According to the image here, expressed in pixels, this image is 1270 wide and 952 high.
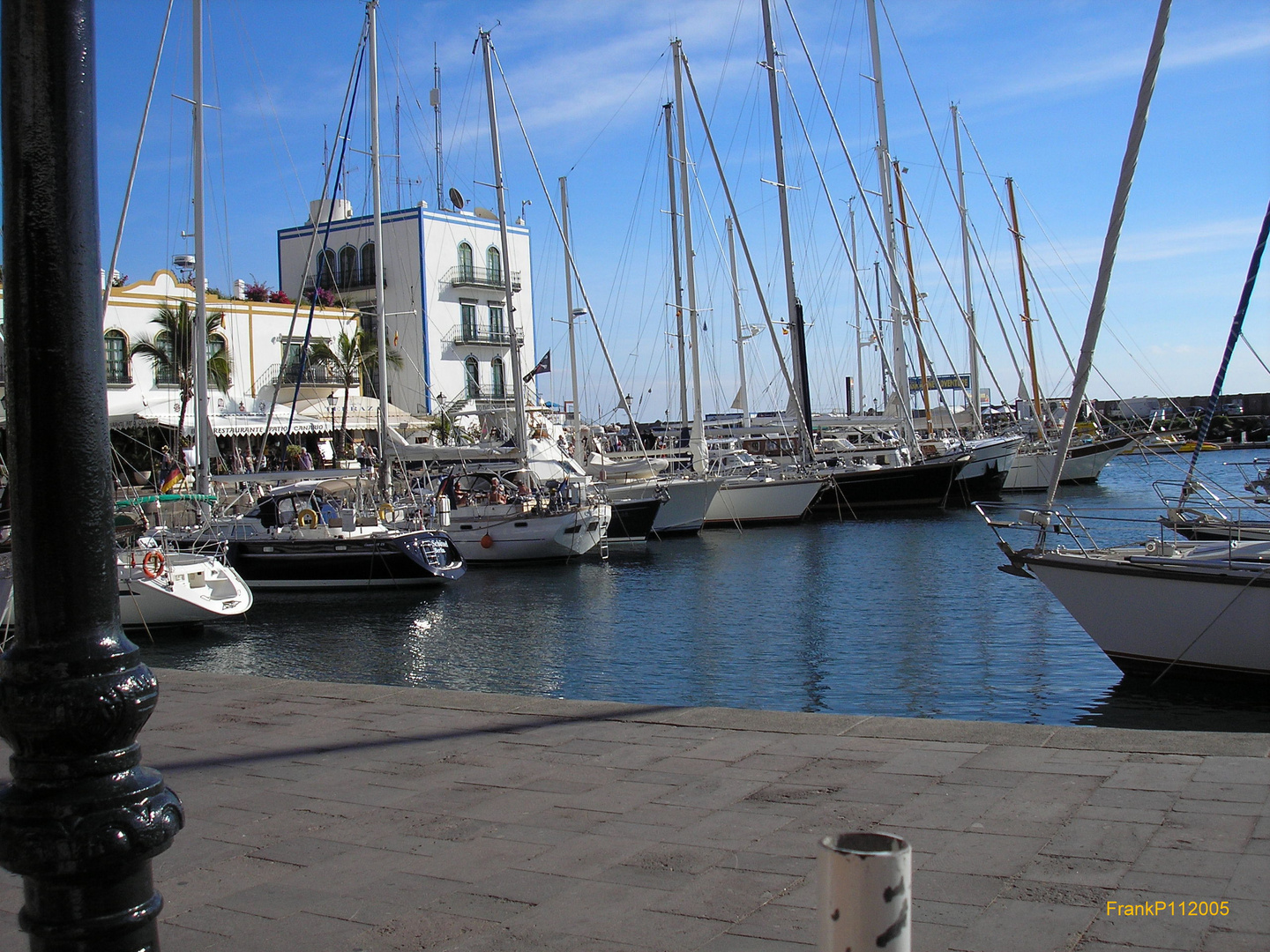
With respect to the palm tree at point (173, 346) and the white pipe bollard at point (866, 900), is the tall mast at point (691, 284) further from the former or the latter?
the white pipe bollard at point (866, 900)

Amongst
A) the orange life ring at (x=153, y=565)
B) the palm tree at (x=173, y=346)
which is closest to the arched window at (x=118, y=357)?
the palm tree at (x=173, y=346)

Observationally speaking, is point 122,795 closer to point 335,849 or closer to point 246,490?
point 335,849

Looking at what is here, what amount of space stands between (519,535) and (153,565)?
11173 mm

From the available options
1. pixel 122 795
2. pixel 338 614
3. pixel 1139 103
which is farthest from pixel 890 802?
pixel 338 614

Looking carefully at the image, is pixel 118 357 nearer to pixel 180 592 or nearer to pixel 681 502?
pixel 681 502

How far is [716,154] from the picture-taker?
124ft

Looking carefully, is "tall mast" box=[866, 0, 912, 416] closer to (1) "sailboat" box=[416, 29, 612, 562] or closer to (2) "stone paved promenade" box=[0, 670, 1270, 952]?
(1) "sailboat" box=[416, 29, 612, 562]

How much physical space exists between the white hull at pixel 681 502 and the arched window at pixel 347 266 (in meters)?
18.3

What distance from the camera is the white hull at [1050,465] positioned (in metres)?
46.2

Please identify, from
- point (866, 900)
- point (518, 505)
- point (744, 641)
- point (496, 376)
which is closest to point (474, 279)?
point (496, 376)

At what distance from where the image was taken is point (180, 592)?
A: 19.7 metres

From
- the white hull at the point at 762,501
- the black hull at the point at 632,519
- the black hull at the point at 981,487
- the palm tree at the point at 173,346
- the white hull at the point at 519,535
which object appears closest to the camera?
the white hull at the point at 519,535

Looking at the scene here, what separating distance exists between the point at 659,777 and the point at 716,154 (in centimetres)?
3402

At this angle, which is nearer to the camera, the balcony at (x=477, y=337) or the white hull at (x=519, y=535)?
the white hull at (x=519, y=535)
